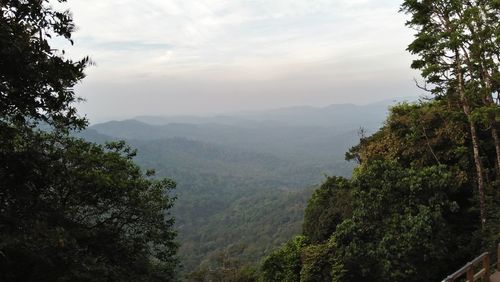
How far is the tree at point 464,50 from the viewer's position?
1476 cm

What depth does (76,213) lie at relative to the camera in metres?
13.9

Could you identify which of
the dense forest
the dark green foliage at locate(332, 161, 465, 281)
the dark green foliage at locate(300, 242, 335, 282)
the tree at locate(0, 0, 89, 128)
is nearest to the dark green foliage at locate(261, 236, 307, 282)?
the dense forest

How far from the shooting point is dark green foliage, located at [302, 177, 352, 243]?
20686 mm

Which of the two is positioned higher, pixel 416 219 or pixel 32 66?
pixel 32 66

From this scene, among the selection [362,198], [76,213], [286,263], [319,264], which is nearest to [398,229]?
[362,198]

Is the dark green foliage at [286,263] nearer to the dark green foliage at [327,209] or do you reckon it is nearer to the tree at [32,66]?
the dark green foliage at [327,209]

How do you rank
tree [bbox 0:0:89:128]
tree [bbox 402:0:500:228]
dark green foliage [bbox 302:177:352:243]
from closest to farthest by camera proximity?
tree [bbox 0:0:89:128] < tree [bbox 402:0:500:228] < dark green foliage [bbox 302:177:352:243]

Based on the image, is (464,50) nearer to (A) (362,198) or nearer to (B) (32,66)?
(A) (362,198)

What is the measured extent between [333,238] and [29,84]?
1439 centimetres

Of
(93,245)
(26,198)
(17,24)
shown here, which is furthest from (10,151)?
(93,245)

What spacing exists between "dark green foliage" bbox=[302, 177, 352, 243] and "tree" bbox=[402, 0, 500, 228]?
21.7 feet

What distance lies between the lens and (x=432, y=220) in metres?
15.0

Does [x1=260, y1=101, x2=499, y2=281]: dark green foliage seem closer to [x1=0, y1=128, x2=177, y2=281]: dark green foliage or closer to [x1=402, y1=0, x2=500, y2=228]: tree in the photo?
[x1=402, y1=0, x2=500, y2=228]: tree

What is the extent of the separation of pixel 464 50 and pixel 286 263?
44.0 ft
